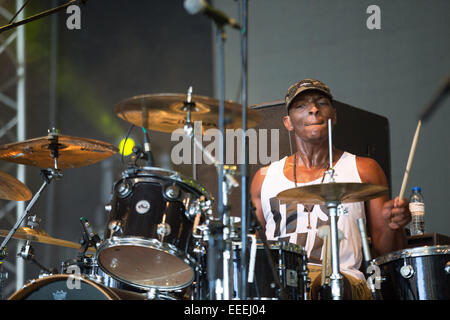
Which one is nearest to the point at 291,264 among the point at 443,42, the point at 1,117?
the point at 443,42

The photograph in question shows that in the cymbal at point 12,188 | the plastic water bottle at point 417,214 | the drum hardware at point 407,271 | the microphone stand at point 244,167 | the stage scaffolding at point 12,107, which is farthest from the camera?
the stage scaffolding at point 12,107

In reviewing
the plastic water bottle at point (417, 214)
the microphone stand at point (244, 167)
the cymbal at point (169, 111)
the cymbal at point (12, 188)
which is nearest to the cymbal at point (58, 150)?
the cymbal at point (12, 188)

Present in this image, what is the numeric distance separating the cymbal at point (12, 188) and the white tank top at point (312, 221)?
1.29 metres

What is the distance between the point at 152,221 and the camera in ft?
7.97

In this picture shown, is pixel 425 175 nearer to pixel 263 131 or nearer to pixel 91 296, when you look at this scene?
pixel 263 131

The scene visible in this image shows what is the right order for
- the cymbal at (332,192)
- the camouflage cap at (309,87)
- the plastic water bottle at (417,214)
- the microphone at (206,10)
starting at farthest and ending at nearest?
the plastic water bottle at (417,214), the camouflage cap at (309,87), the cymbal at (332,192), the microphone at (206,10)

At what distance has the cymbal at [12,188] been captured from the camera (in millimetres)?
3107

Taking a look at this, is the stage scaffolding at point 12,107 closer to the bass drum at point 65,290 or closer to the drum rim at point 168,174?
the drum rim at point 168,174

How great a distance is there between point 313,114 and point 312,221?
60 centimetres

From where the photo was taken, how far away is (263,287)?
2.44 metres

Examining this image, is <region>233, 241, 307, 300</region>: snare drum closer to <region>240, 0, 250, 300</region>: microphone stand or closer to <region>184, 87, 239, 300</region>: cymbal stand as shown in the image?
<region>184, 87, 239, 300</region>: cymbal stand

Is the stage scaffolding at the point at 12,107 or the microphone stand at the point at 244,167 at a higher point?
the stage scaffolding at the point at 12,107

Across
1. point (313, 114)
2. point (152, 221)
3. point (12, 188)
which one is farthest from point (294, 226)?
point (12, 188)

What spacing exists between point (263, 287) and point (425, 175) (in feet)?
10.3
